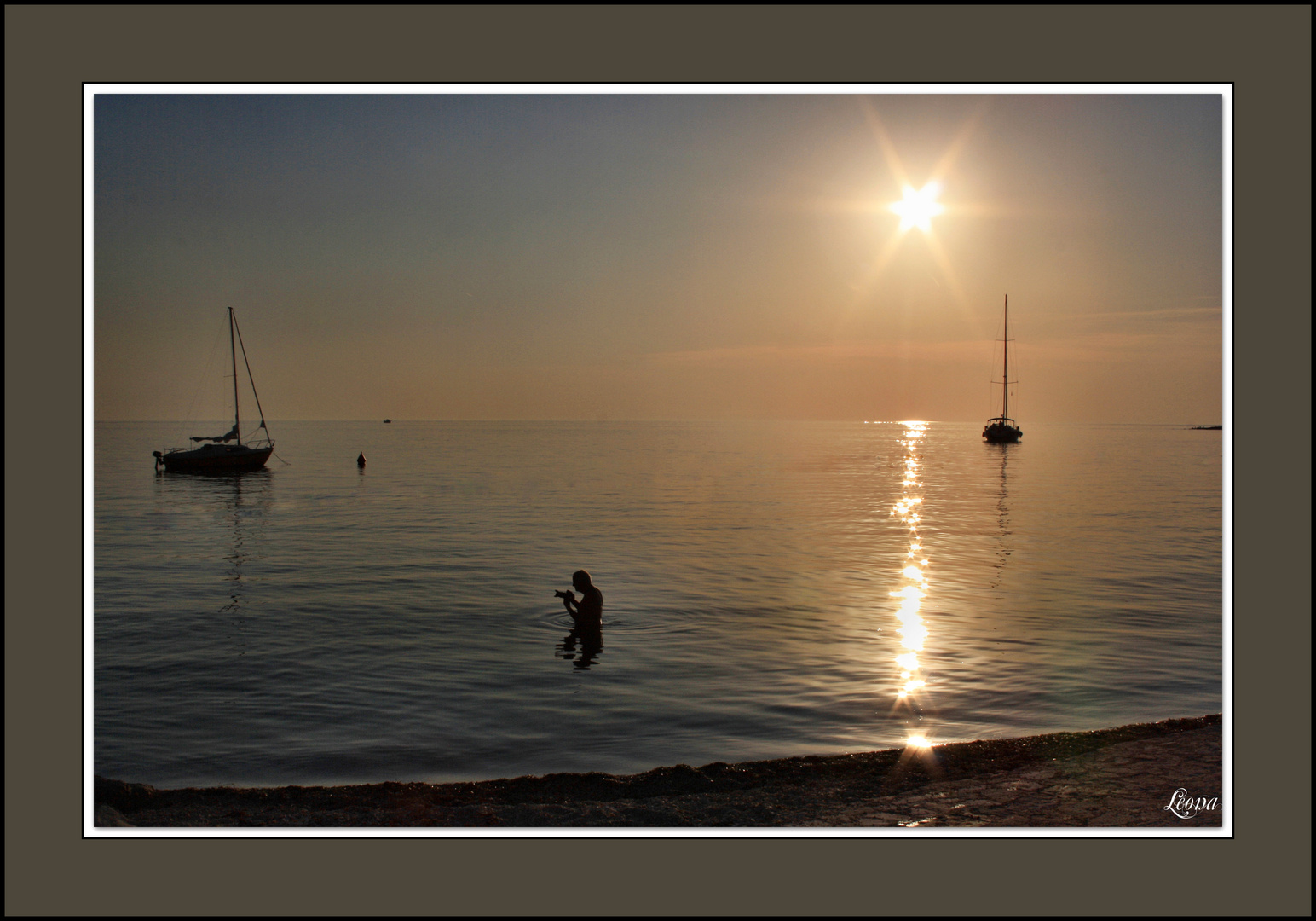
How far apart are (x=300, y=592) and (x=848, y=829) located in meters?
17.4

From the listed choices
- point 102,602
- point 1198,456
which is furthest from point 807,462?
point 102,602

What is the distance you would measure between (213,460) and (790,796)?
2523 inches

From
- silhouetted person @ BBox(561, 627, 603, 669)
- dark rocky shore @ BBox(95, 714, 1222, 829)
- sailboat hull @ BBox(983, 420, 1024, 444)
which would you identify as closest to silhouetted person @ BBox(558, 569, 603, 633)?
silhouetted person @ BBox(561, 627, 603, 669)

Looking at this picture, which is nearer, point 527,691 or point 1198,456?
point 527,691

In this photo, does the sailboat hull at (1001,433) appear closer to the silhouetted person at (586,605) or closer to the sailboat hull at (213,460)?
the sailboat hull at (213,460)

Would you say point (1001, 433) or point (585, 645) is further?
point (1001, 433)

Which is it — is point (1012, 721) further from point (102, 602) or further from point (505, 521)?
point (505, 521)

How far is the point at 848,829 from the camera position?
23.9ft

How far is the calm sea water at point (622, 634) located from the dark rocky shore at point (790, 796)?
4.00ft

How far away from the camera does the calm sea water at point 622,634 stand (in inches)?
423

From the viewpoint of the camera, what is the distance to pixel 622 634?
16328mm
